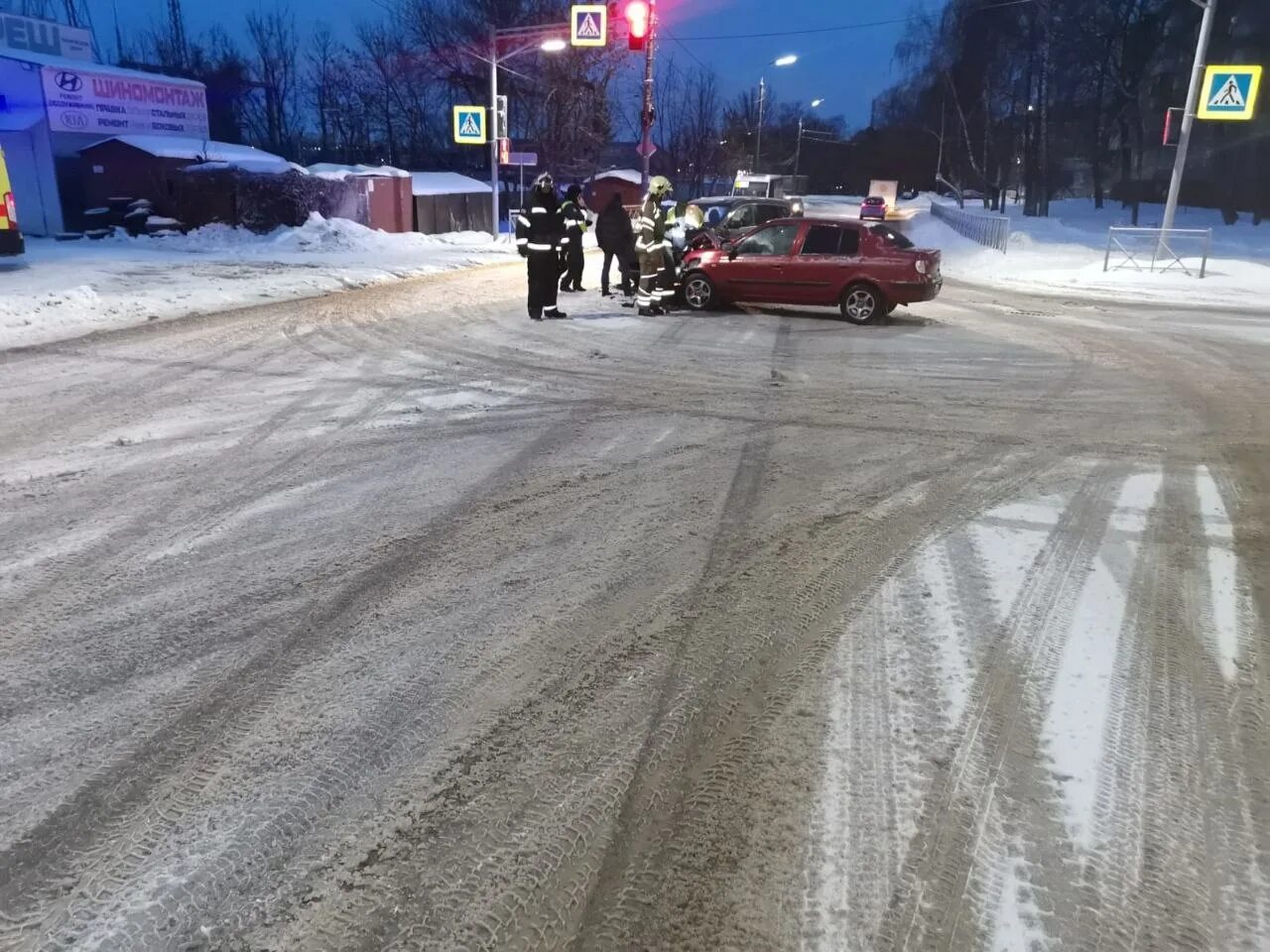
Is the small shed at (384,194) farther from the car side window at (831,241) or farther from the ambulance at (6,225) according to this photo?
the car side window at (831,241)

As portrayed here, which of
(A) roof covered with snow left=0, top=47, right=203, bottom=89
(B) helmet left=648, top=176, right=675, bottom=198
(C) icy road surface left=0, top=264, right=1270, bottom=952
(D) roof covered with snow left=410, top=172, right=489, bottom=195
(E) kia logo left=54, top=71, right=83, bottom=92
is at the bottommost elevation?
(C) icy road surface left=0, top=264, right=1270, bottom=952

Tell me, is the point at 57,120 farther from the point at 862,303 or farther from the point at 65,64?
the point at 862,303

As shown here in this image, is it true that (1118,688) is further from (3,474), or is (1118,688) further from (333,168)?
(333,168)

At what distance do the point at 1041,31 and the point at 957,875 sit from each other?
49882 mm

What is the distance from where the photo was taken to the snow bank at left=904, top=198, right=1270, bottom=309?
18.6 metres

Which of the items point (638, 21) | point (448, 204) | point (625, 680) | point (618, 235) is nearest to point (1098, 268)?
point (638, 21)

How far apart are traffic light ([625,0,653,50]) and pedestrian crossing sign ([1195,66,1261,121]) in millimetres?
12631

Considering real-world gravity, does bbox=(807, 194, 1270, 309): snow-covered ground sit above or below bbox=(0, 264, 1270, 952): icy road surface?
above

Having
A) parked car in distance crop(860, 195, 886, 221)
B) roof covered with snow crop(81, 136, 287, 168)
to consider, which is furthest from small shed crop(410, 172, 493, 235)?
parked car in distance crop(860, 195, 886, 221)

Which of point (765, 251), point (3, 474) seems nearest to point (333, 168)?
point (765, 251)

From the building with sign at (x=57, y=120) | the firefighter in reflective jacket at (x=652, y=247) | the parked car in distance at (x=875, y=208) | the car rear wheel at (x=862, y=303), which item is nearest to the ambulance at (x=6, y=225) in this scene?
the firefighter in reflective jacket at (x=652, y=247)

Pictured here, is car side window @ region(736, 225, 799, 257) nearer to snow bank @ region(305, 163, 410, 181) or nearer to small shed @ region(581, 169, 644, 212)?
snow bank @ region(305, 163, 410, 181)

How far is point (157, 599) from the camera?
3.99m

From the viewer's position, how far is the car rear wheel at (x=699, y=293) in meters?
13.8
